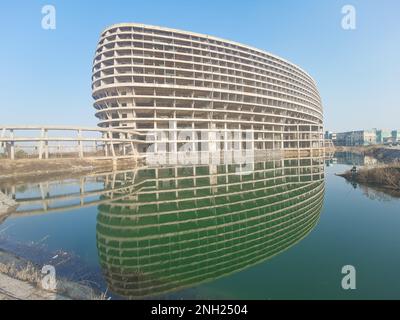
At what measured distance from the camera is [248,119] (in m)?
62.2

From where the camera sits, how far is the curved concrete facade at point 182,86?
4722cm

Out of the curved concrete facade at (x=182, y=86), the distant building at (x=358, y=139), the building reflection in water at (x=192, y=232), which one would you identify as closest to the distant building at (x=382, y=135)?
the distant building at (x=358, y=139)

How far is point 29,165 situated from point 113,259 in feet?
87.3

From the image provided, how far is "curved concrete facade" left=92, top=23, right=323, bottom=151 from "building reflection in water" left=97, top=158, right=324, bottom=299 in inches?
1167

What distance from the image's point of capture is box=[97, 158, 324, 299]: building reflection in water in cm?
798

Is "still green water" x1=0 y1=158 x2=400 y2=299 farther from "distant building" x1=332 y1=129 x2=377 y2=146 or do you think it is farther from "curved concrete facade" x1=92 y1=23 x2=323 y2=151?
"distant building" x1=332 y1=129 x2=377 y2=146

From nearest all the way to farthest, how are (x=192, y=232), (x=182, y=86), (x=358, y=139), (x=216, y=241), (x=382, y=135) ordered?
(x=216, y=241) < (x=192, y=232) < (x=182, y=86) < (x=358, y=139) < (x=382, y=135)

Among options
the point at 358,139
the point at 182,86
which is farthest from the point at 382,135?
the point at 182,86

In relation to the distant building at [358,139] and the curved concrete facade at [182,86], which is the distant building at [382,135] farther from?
the curved concrete facade at [182,86]

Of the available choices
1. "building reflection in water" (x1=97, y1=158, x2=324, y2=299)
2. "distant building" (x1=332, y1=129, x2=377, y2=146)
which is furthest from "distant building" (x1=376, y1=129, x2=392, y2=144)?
"building reflection in water" (x1=97, y1=158, x2=324, y2=299)

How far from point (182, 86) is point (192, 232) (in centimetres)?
4147

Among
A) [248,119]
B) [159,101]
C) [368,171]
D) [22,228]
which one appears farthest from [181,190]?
[248,119]

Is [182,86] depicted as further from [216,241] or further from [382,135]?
[382,135]

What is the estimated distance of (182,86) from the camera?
48656 mm
